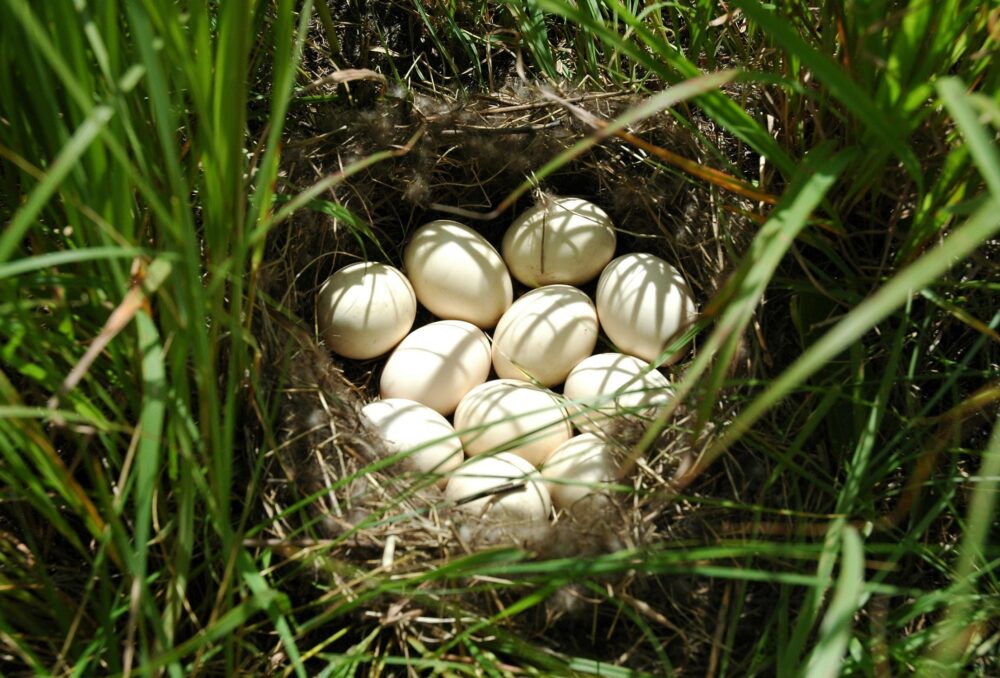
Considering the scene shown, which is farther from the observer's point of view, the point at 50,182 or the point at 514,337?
the point at 514,337

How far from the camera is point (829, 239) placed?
1075 mm

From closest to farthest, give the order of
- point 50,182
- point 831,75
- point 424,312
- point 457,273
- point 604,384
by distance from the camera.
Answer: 1. point 50,182
2. point 831,75
3. point 604,384
4. point 457,273
5. point 424,312

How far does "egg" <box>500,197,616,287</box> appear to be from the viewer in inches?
51.4

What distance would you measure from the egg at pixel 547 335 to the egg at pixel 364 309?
16cm

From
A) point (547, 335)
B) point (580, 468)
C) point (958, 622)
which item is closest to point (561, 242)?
point (547, 335)

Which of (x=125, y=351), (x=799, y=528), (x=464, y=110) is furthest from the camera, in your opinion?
(x=464, y=110)

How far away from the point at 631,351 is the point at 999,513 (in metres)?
0.51

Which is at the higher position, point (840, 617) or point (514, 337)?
point (840, 617)

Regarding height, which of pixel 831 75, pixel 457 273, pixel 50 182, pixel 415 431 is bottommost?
pixel 415 431

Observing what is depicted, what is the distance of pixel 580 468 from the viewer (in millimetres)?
1094

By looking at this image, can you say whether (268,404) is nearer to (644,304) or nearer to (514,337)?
(514,337)

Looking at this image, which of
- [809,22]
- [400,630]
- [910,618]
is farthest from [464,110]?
[910,618]

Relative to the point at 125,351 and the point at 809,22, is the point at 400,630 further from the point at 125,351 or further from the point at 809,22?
the point at 809,22

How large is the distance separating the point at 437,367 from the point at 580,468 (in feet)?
0.87
